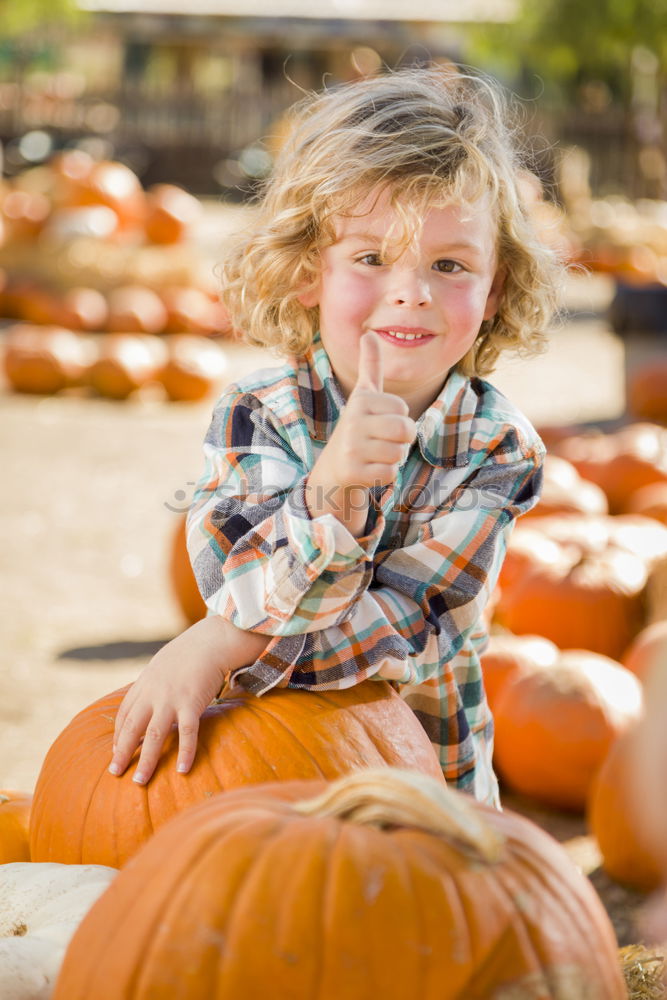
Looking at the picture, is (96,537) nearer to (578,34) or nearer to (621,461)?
(621,461)

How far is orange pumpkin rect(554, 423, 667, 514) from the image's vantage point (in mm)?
5371

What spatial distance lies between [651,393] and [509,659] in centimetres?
450

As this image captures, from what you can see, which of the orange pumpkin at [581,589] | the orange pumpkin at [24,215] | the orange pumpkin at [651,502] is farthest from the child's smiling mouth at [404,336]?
the orange pumpkin at [24,215]

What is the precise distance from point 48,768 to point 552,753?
1.67m

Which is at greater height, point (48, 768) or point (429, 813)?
point (429, 813)

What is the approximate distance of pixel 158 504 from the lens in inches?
248

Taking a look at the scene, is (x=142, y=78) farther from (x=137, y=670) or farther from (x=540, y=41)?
(x=137, y=670)

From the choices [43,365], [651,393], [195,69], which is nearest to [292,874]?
[651,393]

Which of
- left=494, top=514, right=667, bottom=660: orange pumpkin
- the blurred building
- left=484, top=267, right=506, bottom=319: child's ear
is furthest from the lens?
the blurred building

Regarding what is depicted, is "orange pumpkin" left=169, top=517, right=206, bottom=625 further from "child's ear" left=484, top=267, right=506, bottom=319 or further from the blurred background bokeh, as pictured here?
"child's ear" left=484, top=267, right=506, bottom=319

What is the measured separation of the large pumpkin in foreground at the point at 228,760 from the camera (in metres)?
1.94

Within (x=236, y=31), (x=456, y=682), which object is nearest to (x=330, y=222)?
(x=456, y=682)

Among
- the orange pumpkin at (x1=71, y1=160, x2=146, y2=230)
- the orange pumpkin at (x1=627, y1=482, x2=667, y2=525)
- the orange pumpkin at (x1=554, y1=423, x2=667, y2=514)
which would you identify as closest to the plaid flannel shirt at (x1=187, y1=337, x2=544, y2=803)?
the orange pumpkin at (x1=627, y1=482, x2=667, y2=525)

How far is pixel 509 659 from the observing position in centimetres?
365
